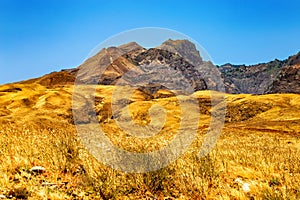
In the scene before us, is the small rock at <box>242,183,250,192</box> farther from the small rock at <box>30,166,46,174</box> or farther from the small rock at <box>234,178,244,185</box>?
the small rock at <box>30,166,46,174</box>

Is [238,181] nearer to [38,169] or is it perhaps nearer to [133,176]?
[133,176]

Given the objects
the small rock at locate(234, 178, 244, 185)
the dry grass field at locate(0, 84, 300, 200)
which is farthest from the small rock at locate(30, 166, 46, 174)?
the small rock at locate(234, 178, 244, 185)

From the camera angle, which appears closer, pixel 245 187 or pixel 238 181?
pixel 245 187

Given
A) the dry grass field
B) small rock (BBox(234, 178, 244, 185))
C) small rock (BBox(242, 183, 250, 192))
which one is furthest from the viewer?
small rock (BBox(234, 178, 244, 185))

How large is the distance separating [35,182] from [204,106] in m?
110

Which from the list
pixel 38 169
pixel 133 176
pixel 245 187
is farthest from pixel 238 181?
pixel 38 169

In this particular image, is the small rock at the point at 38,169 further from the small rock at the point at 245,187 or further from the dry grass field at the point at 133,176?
the small rock at the point at 245,187

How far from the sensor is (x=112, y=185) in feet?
21.7

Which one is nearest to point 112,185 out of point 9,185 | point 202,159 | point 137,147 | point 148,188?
point 148,188

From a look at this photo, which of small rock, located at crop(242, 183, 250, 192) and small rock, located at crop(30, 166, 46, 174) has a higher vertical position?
small rock, located at crop(30, 166, 46, 174)

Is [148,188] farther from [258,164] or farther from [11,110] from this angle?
[11,110]

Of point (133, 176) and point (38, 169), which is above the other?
point (38, 169)

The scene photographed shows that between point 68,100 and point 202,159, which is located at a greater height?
point 68,100

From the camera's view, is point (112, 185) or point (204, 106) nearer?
point (112, 185)
